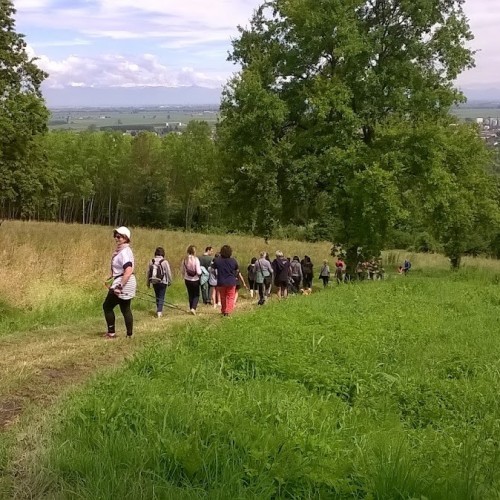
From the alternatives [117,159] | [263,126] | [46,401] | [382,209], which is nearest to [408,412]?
[46,401]

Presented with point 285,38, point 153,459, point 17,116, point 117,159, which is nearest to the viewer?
point 153,459

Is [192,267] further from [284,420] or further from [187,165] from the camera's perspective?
[187,165]

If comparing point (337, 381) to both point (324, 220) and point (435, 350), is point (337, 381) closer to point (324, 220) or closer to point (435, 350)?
point (435, 350)

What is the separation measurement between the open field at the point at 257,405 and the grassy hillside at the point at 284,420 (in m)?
0.02

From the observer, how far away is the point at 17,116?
27.6m

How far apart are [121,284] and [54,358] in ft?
6.33

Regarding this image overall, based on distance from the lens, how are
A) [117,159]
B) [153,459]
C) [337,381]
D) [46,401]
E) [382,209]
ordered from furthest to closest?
[117,159]
[382,209]
[337,381]
[46,401]
[153,459]

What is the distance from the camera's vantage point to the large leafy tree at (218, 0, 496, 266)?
Answer: 2255cm

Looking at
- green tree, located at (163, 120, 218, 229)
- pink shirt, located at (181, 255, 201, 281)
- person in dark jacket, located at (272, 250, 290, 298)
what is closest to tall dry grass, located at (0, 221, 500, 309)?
pink shirt, located at (181, 255, 201, 281)

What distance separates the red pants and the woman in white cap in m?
3.75

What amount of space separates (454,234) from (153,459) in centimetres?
3258

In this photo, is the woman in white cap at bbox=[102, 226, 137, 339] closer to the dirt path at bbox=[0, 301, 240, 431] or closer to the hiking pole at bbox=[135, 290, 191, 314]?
the dirt path at bbox=[0, 301, 240, 431]

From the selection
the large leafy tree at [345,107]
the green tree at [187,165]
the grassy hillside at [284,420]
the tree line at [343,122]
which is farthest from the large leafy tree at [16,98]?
the green tree at [187,165]

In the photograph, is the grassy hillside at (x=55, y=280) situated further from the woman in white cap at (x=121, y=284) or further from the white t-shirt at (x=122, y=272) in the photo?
the white t-shirt at (x=122, y=272)
